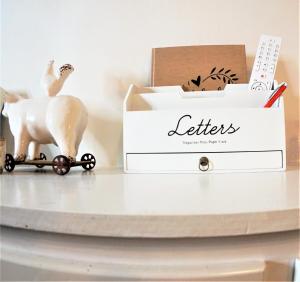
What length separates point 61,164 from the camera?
2.13 feet

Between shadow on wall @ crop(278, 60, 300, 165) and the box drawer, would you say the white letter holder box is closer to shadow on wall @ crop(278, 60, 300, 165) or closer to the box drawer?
the box drawer

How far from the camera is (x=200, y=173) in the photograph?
0.65 metres

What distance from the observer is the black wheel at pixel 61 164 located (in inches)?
25.5

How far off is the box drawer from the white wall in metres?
0.26

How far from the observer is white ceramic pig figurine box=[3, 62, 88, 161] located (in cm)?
68

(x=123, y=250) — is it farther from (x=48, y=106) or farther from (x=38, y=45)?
(x=38, y=45)

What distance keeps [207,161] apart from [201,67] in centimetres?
32

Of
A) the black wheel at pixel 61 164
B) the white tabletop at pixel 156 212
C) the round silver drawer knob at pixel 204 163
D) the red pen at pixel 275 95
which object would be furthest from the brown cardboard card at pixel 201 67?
the white tabletop at pixel 156 212

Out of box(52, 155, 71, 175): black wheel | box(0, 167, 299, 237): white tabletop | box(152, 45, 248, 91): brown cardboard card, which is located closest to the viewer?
box(0, 167, 299, 237): white tabletop

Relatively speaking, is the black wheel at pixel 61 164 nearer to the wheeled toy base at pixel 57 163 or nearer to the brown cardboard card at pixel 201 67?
the wheeled toy base at pixel 57 163

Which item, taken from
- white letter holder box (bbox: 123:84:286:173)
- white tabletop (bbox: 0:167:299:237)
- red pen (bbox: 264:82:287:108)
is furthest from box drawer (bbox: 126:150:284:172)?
white tabletop (bbox: 0:167:299:237)

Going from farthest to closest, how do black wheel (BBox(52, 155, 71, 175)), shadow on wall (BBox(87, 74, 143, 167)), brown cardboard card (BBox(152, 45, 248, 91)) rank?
shadow on wall (BBox(87, 74, 143, 167)), brown cardboard card (BBox(152, 45, 248, 91)), black wheel (BBox(52, 155, 71, 175))

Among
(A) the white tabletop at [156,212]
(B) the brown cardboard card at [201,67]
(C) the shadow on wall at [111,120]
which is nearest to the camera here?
(A) the white tabletop at [156,212]

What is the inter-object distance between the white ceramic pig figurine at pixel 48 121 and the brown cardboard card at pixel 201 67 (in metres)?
0.28
